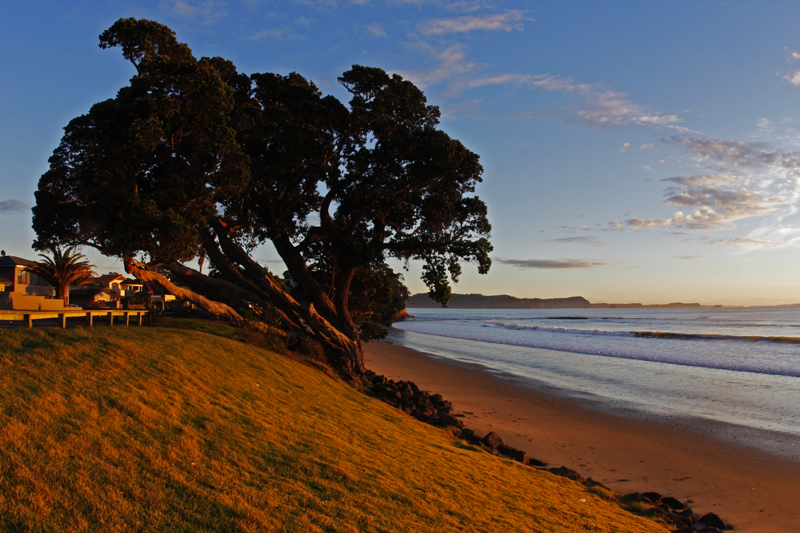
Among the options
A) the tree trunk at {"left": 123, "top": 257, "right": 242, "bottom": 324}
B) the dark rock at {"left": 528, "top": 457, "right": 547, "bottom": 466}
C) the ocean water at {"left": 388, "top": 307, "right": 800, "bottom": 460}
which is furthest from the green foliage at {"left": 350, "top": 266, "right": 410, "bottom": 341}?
the dark rock at {"left": 528, "top": 457, "right": 547, "bottom": 466}

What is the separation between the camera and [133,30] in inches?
522

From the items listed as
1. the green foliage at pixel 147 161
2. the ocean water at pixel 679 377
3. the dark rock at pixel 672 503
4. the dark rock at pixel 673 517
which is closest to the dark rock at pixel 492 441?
the dark rock at pixel 672 503

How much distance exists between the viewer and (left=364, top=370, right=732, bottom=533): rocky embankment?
731cm

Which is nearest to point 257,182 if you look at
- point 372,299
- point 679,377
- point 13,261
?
point 372,299

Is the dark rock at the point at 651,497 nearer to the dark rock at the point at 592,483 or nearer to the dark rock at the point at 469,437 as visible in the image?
the dark rock at the point at 592,483

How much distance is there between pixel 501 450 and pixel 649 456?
3657 mm

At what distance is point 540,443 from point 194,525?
31.2 ft

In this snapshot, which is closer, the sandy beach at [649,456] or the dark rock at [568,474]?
the sandy beach at [649,456]

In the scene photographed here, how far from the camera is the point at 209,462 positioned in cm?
524

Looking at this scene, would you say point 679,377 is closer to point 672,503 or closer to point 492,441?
point 492,441

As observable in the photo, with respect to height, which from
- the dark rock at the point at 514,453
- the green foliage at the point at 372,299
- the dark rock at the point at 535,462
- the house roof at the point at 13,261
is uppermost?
the house roof at the point at 13,261

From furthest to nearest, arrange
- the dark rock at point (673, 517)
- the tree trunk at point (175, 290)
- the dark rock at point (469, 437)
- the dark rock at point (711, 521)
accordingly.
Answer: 1. the tree trunk at point (175, 290)
2. the dark rock at point (469, 437)
3. the dark rock at point (711, 521)
4. the dark rock at point (673, 517)

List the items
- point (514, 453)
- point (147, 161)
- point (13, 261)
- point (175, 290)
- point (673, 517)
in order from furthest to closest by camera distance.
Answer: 1. point (13, 261)
2. point (175, 290)
3. point (147, 161)
4. point (514, 453)
5. point (673, 517)

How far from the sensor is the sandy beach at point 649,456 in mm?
8320
